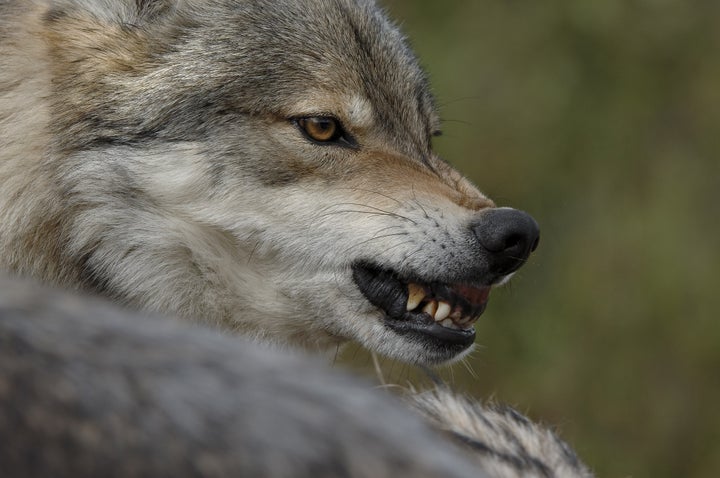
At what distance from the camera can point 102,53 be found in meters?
4.80

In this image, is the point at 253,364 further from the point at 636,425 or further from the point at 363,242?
the point at 636,425

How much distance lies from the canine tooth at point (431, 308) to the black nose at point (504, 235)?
299mm

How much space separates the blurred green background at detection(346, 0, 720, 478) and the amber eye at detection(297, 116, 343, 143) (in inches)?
201

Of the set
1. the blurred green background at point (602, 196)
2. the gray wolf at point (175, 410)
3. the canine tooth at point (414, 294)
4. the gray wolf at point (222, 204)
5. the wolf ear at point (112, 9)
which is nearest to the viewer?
the gray wolf at point (175, 410)

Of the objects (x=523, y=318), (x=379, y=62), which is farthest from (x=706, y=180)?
(x=379, y=62)

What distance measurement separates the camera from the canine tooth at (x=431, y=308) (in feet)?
15.8

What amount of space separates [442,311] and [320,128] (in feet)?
3.09

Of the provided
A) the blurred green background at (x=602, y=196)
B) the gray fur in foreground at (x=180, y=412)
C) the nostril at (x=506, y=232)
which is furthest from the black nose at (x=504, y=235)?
the blurred green background at (x=602, y=196)

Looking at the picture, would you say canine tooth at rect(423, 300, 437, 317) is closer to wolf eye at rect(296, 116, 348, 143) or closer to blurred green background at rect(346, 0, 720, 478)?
wolf eye at rect(296, 116, 348, 143)

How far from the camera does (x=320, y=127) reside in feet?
16.1

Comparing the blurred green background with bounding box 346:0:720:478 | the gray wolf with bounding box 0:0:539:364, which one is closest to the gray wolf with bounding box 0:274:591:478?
the gray wolf with bounding box 0:0:539:364

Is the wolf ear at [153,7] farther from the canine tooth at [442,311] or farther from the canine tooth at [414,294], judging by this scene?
the canine tooth at [442,311]

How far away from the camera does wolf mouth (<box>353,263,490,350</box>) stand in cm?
471

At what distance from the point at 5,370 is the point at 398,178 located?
8.79ft
